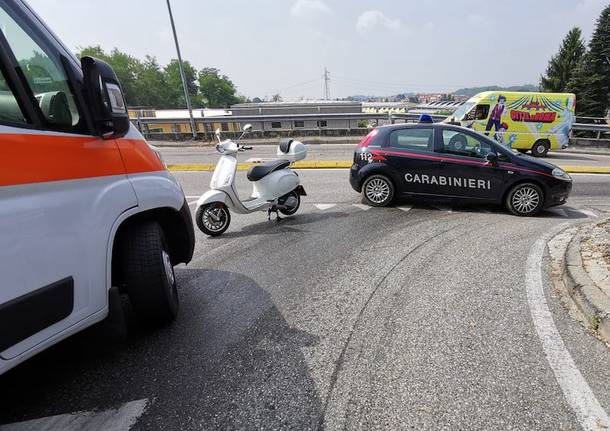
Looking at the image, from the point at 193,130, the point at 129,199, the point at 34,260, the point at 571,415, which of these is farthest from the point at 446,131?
the point at 193,130

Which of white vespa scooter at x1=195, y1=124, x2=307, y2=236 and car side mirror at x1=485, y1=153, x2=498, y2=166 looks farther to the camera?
car side mirror at x1=485, y1=153, x2=498, y2=166

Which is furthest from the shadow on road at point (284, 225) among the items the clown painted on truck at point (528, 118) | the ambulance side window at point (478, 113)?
the clown painted on truck at point (528, 118)

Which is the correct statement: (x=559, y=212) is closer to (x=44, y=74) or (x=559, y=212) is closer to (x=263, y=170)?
(x=263, y=170)

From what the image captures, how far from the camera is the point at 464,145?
6.46m

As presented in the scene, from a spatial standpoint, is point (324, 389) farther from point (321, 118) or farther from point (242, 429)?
point (321, 118)

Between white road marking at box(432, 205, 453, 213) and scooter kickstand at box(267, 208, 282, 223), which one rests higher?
scooter kickstand at box(267, 208, 282, 223)

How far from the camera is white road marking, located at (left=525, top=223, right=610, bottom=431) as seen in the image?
6.37ft

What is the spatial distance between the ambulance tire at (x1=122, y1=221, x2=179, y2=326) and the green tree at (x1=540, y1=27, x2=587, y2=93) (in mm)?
49351

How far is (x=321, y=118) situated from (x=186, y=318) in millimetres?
16744

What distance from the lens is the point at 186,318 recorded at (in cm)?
298

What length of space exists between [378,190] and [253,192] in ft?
8.22

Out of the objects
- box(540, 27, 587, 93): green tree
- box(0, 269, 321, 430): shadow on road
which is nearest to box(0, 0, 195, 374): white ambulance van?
box(0, 269, 321, 430): shadow on road

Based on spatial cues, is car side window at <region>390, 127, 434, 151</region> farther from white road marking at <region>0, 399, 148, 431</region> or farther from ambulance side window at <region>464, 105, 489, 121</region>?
ambulance side window at <region>464, 105, 489, 121</region>

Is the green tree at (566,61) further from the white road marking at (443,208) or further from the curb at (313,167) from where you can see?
the white road marking at (443,208)
